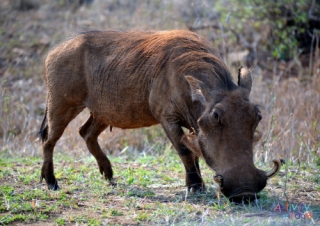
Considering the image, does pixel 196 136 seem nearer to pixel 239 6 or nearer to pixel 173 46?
pixel 173 46

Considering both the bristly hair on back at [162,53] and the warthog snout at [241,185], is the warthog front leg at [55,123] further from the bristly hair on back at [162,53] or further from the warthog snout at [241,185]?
the warthog snout at [241,185]

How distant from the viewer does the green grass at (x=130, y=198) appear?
4.00 meters

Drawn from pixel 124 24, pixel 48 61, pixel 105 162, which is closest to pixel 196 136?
pixel 105 162

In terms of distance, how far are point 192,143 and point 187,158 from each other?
0.85ft

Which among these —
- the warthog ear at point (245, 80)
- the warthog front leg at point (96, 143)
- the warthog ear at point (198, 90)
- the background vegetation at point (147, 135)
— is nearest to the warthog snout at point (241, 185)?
the background vegetation at point (147, 135)

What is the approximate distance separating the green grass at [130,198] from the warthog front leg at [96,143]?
121 mm

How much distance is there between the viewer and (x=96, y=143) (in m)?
5.72

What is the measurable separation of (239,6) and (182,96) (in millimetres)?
7238

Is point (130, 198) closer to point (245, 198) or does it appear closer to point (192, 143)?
point (192, 143)

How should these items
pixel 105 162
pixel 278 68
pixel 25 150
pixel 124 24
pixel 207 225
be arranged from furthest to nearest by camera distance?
1. pixel 124 24
2. pixel 278 68
3. pixel 25 150
4. pixel 105 162
5. pixel 207 225

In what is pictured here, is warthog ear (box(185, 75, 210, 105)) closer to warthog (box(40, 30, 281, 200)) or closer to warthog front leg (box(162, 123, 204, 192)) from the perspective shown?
warthog (box(40, 30, 281, 200))

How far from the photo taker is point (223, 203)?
4.30 metres

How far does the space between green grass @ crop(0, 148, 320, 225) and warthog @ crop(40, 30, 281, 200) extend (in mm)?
190

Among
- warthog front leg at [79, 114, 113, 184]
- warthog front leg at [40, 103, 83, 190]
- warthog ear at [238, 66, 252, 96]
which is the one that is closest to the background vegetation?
warthog front leg at [79, 114, 113, 184]
